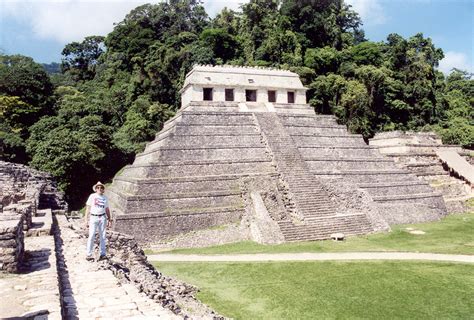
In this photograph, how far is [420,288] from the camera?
12320 millimetres

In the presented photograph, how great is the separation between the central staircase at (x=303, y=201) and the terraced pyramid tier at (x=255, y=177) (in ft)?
0.17

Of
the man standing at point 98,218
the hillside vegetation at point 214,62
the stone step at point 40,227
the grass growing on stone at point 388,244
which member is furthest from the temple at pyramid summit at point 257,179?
the hillside vegetation at point 214,62

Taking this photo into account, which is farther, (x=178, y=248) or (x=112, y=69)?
(x=112, y=69)

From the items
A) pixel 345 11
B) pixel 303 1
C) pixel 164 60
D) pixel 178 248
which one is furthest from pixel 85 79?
pixel 178 248

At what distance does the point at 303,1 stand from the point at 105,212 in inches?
2023

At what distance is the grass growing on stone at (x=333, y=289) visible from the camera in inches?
422

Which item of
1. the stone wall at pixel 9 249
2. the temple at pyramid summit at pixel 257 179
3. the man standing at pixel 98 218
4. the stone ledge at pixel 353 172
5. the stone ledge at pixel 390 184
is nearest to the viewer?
the stone wall at pixel 9 249

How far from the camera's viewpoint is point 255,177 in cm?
2372

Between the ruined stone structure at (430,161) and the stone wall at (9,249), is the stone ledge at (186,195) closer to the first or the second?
the stone wall at (9,249)

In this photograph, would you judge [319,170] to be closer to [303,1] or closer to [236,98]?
[236,98]

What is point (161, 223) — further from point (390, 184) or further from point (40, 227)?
point (390, 184)

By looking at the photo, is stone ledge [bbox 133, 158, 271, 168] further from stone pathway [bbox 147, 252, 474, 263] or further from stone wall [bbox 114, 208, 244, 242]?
stone pathway [bbox 147, 252, 474, 263]

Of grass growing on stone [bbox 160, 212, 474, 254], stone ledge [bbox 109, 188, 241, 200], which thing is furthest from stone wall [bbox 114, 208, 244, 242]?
grass growing on stone [bbox 160, 212, 474, 254]

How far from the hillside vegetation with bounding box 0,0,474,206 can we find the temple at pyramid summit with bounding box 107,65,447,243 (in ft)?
43.9
